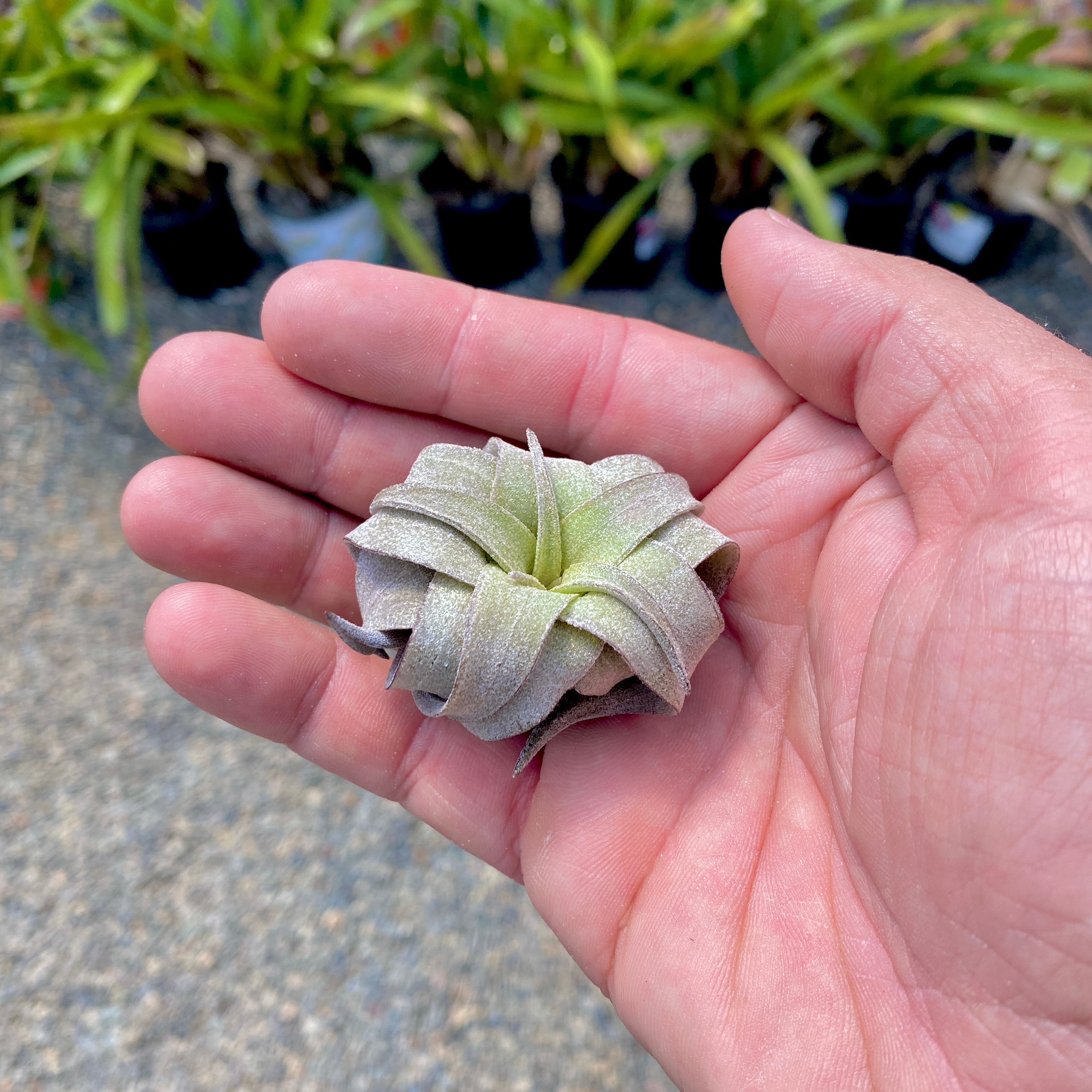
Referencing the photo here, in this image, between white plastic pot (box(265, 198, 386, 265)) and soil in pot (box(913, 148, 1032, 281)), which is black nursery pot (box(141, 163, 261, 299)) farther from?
soil in pot (box(913, 148, 1032, 281))

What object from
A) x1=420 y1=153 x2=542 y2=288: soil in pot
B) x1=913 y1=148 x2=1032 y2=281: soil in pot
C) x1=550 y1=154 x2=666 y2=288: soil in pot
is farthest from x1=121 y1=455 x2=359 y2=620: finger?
x1=913 y1=148 x2=1032 y2=281: soil in pot

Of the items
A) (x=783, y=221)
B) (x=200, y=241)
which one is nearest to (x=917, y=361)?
(x=783, y=221)

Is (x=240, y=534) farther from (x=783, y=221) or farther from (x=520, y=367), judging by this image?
(x=783, y=221)

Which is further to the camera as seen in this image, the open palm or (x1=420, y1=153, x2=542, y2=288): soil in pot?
(x1=420, y1=153, x2=542, y2=288): soil in pot

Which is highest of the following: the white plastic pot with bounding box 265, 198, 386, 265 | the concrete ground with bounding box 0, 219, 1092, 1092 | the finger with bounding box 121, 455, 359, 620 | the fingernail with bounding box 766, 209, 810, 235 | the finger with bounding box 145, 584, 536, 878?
the fingernail with bounding box 766, 209, 810, 235

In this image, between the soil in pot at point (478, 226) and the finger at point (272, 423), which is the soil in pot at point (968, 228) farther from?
the finger at point (272, 423)

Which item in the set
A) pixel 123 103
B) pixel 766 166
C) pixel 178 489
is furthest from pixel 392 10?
pixel 178 489
